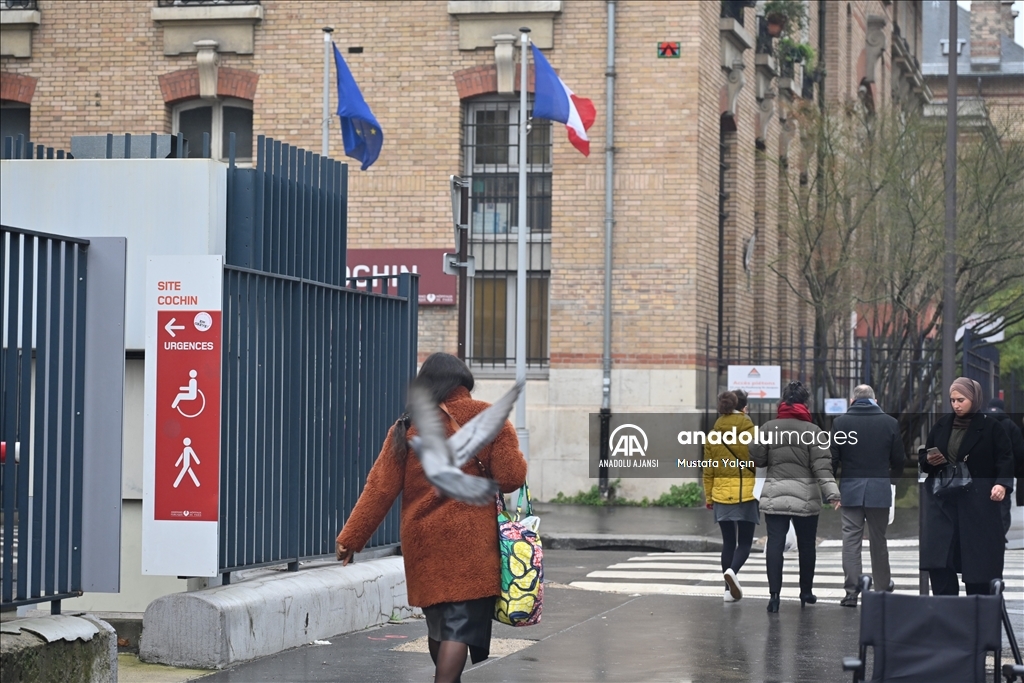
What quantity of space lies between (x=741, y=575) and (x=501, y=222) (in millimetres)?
9510

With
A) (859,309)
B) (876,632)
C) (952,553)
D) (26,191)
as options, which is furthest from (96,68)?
(876,632)

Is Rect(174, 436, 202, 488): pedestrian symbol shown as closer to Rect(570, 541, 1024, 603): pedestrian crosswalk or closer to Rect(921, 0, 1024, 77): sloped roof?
Rect(570, 541, 1024, 603): pedestrian crosswalk

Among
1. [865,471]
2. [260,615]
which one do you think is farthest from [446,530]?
[865,471]

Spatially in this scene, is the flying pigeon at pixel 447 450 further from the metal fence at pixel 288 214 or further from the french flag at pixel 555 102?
the french flag at pixel 555 102

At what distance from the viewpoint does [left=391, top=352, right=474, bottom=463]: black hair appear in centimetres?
664

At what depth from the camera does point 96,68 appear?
24359 mm

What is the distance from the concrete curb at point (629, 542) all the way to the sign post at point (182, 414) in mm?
10024

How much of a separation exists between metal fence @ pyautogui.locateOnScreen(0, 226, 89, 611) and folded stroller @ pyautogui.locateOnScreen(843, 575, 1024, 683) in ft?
13.1

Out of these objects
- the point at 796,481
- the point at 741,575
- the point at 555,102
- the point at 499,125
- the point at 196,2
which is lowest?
the point at 741,575

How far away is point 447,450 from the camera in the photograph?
5.88 meters

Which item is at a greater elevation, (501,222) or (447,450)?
(501,222)

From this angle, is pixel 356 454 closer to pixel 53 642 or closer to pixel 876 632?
pixel 53 642

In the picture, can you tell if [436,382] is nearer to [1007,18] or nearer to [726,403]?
[726,403]

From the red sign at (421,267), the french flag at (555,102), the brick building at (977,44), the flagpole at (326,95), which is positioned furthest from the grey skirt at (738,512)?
the brick building at (977,44)
